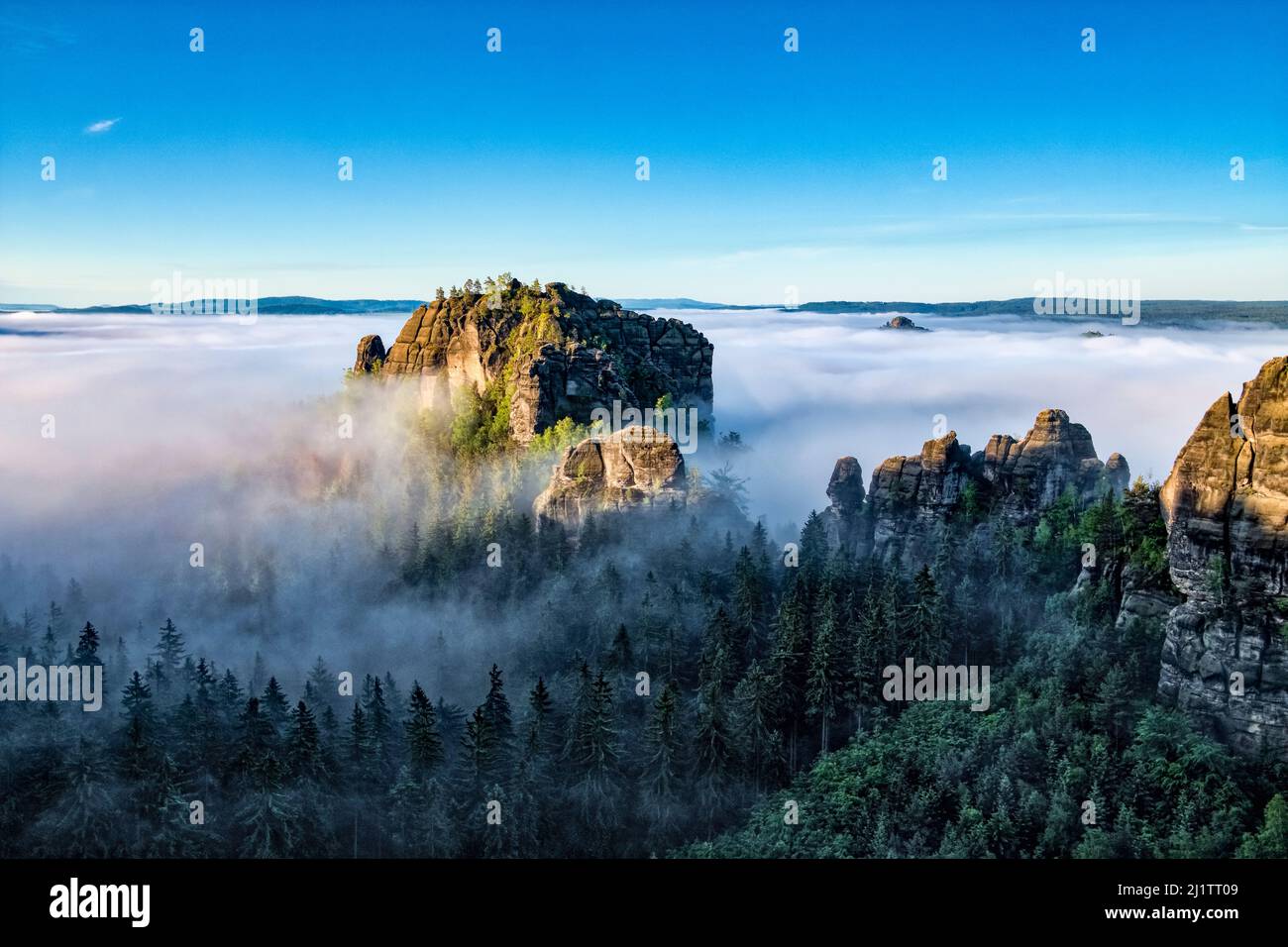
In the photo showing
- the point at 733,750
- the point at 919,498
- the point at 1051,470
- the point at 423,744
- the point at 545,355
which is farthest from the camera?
the point at 545,355

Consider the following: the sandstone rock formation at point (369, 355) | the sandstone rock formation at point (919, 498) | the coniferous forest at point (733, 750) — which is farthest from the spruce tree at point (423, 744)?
the sandstone rock formation at point (369, 355)

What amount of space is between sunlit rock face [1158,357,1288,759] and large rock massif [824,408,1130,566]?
2285cm

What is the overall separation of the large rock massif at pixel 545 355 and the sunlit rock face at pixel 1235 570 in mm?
58655

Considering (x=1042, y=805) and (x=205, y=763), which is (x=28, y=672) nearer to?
(x=205, y=763)

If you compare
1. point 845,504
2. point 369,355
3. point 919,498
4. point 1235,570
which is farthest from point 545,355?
point 1235,570

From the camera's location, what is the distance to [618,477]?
8344 cm

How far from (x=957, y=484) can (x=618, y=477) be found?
1064 inches

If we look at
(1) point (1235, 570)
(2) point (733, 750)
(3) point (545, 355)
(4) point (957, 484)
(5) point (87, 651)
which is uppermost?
(3) point (545, 355)

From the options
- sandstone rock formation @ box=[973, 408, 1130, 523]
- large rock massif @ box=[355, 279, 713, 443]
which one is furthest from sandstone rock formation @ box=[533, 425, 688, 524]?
sandstone rock formation @ box=[973, 408, 1130, 523]

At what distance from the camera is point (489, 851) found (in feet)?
167

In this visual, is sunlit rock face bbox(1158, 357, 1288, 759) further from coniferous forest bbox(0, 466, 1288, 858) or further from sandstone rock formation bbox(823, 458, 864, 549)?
sandstone rock formation bbox(823, 458, 864, 549)

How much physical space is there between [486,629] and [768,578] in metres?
22.5

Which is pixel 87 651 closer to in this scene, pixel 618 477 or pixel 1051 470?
pixel 618 477

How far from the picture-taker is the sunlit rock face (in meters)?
46.1
